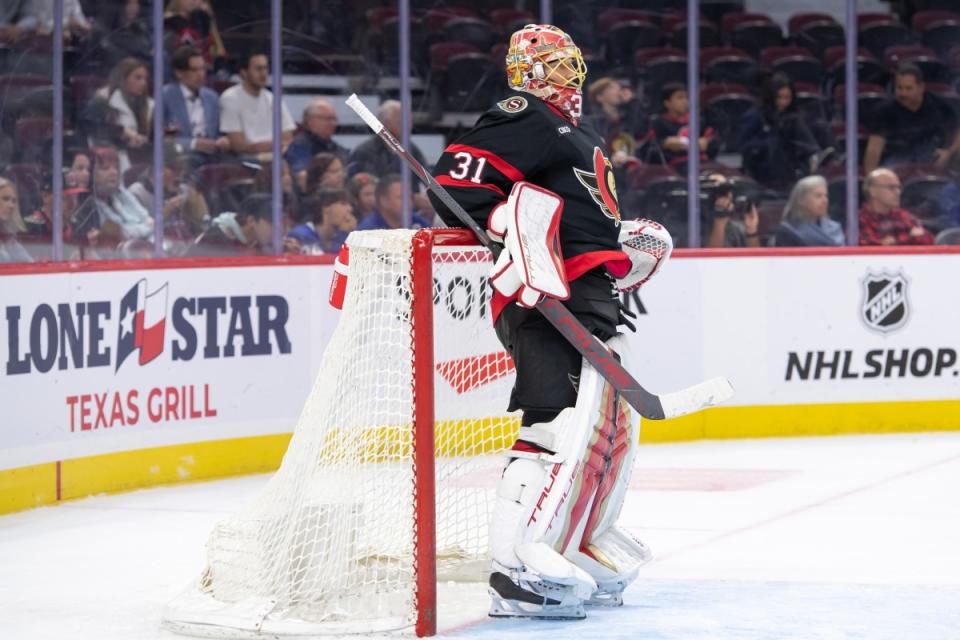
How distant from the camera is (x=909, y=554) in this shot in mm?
4250

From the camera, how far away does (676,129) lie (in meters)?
7.95

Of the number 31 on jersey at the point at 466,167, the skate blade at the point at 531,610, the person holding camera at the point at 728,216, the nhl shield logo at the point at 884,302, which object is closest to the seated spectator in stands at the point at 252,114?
the person holding camera at the point at 728,216

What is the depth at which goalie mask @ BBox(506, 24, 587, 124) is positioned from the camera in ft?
11.3

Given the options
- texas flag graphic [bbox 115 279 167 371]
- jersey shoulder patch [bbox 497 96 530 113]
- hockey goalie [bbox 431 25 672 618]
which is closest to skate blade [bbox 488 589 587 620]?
hockey goalie [bbox 431 25 672 618]

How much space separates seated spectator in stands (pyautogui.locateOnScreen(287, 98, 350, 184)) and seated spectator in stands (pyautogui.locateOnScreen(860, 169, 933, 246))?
250 cm

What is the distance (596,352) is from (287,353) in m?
2.80

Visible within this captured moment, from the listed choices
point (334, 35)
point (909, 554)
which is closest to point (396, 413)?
point (909, 554)

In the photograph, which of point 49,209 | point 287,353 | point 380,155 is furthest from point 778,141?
point 49,209

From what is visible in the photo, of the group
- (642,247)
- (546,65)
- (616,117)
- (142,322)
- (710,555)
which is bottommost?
(710,555)

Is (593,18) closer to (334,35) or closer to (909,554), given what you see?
(334,35)

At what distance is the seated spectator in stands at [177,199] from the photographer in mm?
6637

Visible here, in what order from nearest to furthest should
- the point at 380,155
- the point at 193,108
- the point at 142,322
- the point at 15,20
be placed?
the point at 142,322
the point at 15,20
the point at 193,108
the point at 380,155

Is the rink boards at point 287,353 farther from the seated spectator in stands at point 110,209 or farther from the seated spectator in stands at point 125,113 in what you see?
the seated spectator in stands at point 125,113

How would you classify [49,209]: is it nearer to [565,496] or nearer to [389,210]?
[389,210]
